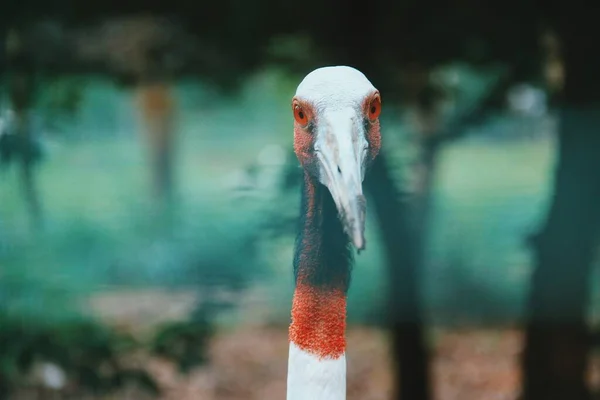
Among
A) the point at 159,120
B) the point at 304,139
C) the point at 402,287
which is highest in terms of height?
the point at 159,120

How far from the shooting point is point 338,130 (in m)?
0.96

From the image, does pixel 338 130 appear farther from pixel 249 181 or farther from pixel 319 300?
pixel 249 181

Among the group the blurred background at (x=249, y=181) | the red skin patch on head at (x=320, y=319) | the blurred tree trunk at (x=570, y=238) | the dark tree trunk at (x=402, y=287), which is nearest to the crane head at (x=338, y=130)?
the red skin patch on head at (x=320, y=319)

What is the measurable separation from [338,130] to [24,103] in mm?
1450

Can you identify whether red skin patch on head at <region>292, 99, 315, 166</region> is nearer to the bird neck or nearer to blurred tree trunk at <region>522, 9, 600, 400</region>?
the bird neck

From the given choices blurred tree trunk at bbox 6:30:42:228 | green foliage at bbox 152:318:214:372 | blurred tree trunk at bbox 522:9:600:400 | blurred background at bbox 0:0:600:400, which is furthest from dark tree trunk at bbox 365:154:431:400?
blurred tree trunk at bbox 6:30:42:228

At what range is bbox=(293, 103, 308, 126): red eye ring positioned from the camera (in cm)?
100

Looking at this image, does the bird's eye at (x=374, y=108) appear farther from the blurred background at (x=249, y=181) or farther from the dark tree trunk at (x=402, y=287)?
the blurred background at (x=249, y=181)

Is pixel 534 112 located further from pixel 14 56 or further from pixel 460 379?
pixel 14 56

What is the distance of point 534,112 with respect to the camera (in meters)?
2.26

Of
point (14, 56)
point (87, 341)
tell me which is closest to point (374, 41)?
point (14, 56)

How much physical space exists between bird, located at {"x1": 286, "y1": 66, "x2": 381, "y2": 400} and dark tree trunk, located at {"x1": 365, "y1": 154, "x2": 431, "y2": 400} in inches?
39.8

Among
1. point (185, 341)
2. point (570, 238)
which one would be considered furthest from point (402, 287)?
point (185, 341)

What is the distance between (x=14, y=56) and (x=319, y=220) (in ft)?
4.76
